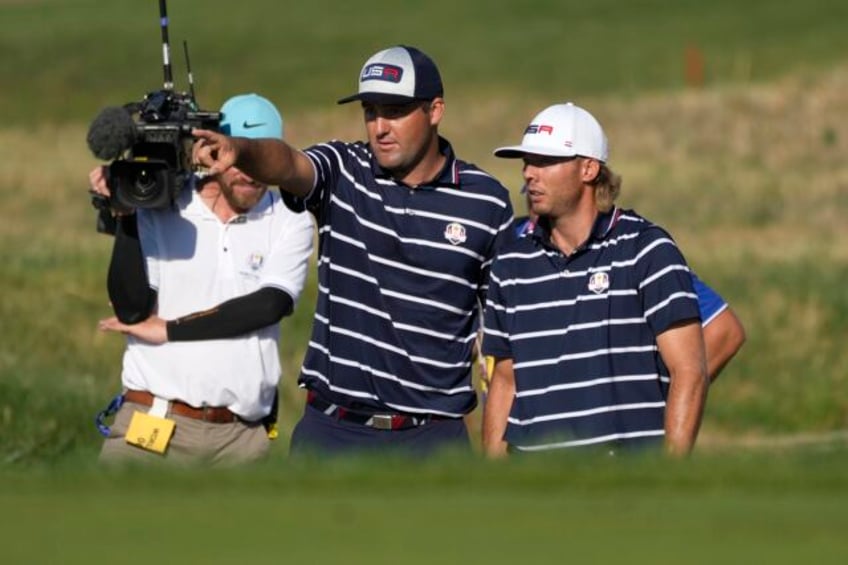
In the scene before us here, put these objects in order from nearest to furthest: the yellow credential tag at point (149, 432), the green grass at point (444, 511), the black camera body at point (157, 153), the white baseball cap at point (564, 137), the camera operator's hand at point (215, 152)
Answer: the green grass at point (444, 511) < the camera operator's hand at point (215, 152) < the black camera body at point (157, 153) < the white baseball cap at point (564, 137) < the yellow credential tag at point (149, 432)

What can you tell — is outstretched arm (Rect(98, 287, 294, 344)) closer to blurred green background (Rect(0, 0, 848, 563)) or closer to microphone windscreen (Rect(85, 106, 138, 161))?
blurred green background (Rect(0, 0, 848, 563))

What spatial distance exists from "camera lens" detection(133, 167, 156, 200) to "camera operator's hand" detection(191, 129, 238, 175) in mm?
533

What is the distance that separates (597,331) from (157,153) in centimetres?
186

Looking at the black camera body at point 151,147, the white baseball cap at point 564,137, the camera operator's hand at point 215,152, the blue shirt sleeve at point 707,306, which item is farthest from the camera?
the blue shirt sleeve at point 707,306

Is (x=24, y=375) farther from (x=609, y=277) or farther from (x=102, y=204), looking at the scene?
(x=609, y=277)

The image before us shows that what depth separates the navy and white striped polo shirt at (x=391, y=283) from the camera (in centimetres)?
828

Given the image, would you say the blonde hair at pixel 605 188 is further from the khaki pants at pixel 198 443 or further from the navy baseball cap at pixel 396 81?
the khaki pants at pixel 198 443

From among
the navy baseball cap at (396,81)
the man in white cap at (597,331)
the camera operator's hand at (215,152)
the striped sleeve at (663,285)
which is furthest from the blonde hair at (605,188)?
the camera operator's hand at (215,152)

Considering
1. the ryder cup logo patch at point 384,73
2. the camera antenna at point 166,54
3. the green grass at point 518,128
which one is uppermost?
the camera antenna at point 166,54

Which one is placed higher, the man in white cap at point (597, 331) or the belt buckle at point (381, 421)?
the man in white cap at point (597, 331)

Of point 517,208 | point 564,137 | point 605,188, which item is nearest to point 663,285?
Answer: point 605,188

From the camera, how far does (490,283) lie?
26.5ft

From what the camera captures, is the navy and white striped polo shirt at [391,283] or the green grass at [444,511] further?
the navy and white striped polo shirt at [391,283]

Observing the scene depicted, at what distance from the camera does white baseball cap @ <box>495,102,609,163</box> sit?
8.09 metres
